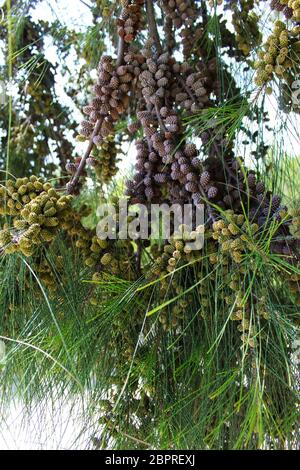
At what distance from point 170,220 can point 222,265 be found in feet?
0.25

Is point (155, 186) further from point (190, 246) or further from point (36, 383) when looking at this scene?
point (36, 383)

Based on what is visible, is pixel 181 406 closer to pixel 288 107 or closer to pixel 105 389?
pixel 105 389

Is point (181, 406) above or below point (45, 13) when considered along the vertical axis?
below

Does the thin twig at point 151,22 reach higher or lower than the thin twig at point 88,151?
higher

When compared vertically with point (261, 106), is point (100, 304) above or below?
below

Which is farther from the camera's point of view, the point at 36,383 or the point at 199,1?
the point at 199,1

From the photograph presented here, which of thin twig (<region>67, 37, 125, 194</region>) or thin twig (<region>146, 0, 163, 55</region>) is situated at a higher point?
thin twig (<region>146, 0, 163, 55</region>)

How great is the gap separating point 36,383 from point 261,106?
287 millimetres

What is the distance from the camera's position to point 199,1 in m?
0.66

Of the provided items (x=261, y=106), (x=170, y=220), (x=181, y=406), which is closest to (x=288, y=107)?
(x=261, y=106)

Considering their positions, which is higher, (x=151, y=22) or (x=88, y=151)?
(x=151, y=22)
